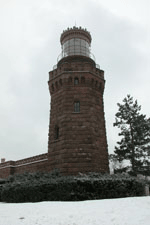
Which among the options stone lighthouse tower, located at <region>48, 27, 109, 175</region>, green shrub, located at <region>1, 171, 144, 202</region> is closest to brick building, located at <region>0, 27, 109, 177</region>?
stone lighthouse tower, located at <region>48, 27, 109, 175</region>

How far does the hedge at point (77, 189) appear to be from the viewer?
11586 millimetres

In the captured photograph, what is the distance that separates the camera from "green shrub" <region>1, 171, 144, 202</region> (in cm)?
1159

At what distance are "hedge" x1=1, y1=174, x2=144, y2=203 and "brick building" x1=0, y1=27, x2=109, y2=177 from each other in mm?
3219

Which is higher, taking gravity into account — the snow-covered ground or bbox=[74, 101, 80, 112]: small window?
bbox=[74, 101, 80, 112]: small window

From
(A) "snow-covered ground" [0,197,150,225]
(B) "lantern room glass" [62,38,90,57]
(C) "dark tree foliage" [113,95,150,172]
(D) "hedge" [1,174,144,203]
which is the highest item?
(B) "lantern room glass" [62,38,90,57]

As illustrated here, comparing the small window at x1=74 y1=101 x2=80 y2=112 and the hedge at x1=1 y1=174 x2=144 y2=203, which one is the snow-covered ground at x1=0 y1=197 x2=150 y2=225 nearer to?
the hedge at x1=1 y1=174 x2=144 y2=203

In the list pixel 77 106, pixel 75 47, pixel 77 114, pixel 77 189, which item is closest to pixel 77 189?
pixel 77 189

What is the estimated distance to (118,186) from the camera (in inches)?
484

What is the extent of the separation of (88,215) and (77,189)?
361 cm

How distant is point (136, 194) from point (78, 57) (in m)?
12.9

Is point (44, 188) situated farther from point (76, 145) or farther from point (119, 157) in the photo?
point (119, 157)

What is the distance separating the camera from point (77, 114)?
17125 mm

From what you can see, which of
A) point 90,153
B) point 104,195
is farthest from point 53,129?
point 104,195

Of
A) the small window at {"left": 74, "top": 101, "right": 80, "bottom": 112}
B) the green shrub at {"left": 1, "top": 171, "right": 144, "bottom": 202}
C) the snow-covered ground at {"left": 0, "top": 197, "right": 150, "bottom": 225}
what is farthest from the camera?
the small window at {"left": 74, "top": 101, "right": 80, "bottom": 112}
